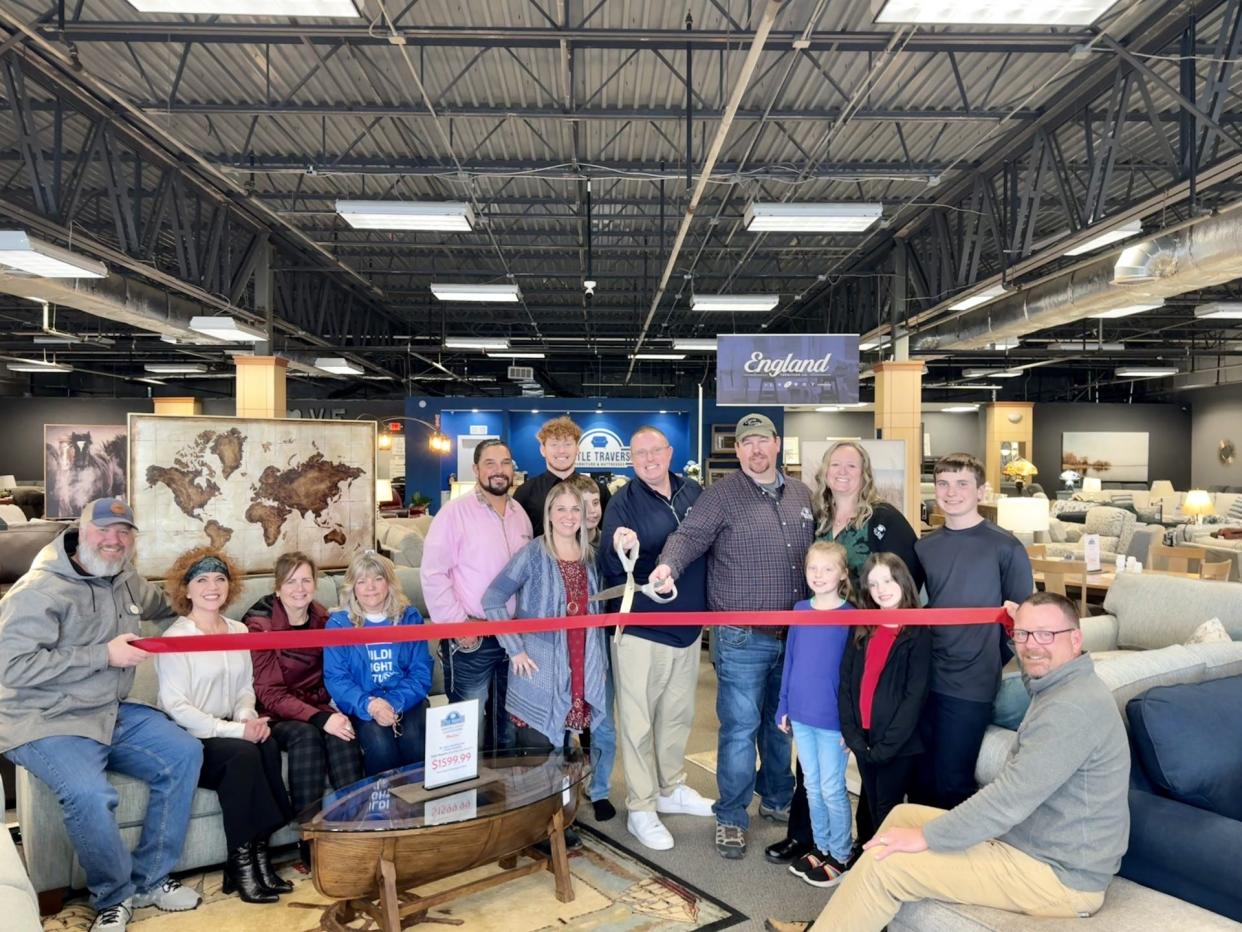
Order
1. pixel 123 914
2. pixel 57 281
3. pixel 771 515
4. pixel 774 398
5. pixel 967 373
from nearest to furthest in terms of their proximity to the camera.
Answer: pixel 123 914 → pixel 771 515 → pixel 57 281 → pixel 774 398 → pixel 967 373

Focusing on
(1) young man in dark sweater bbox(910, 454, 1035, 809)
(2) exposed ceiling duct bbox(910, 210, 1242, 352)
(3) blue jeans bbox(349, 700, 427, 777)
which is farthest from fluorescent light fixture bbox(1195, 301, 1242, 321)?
(3) blue jeans bbox(349, 700, 427, 777)

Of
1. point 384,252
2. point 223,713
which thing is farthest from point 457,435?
point 223,713

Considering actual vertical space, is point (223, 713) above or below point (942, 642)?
below

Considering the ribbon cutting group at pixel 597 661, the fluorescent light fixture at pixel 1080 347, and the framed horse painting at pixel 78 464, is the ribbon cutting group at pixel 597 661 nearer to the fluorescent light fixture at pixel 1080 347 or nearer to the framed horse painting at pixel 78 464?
the framed horse painting at pixel 78 464

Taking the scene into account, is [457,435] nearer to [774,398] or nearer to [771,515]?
[774,398]

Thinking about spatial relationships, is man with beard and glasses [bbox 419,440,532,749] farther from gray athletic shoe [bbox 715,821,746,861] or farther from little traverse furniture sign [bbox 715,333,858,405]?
little traverse furniture sign [bbox 715,333,858,405]

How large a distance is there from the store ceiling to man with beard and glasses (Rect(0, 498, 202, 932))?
382 cm

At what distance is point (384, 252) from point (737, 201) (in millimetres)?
5616

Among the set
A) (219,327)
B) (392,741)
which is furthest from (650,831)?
(219,327)

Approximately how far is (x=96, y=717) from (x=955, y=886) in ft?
10.1

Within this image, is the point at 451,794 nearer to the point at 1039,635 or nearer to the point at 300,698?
the point at 300,698

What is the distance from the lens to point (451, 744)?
3.24m

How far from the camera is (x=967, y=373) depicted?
75.8 ft

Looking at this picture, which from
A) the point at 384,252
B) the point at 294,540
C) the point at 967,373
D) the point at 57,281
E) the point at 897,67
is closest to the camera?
the point at 294,540
